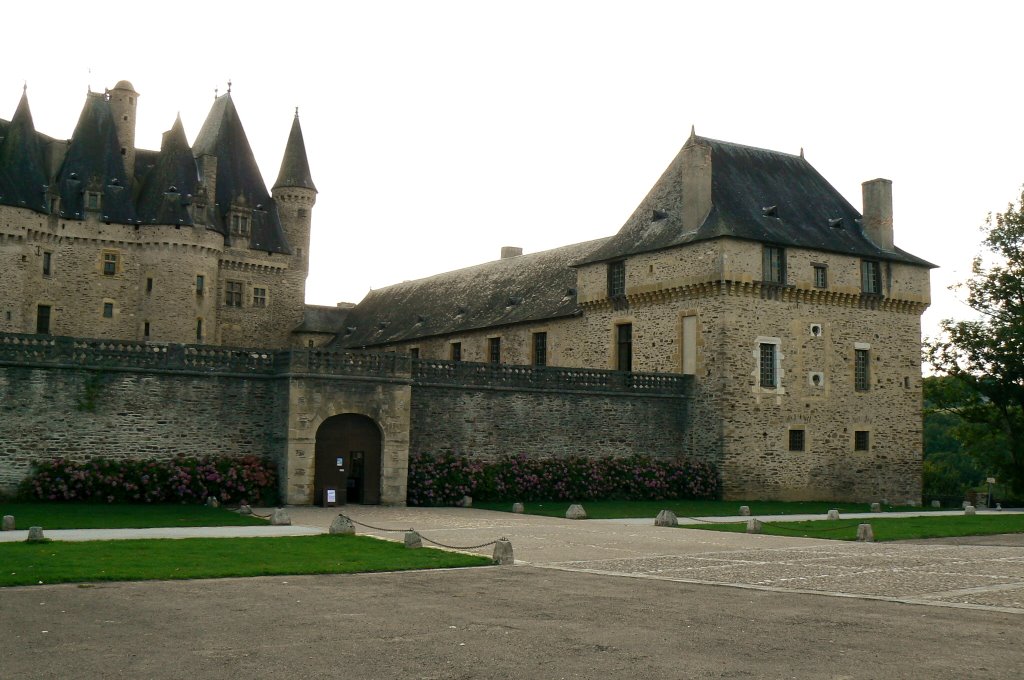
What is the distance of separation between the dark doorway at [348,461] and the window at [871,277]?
18.5m

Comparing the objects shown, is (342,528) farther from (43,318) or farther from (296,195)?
(296,195)

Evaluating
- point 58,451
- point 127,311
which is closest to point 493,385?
point 58,451

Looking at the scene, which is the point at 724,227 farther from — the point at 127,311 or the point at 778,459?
the point at 127,311

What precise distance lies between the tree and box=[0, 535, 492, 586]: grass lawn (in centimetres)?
2992

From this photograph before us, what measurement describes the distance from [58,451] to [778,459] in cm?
2176

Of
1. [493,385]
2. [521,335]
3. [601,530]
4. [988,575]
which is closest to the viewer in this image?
[988,575]

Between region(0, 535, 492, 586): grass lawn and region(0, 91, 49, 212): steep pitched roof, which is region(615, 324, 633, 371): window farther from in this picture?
region(0, 91, 49, 212): steep pitched roof

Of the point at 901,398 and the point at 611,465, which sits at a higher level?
the point at 901,398

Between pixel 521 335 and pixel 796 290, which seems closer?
pixel 796 290

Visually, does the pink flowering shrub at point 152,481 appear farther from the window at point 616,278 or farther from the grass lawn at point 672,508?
the window at point 616,278

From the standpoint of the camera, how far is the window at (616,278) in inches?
1442

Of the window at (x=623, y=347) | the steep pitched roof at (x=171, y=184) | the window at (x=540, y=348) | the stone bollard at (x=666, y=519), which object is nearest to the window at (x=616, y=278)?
the window at (x=623, y=347)

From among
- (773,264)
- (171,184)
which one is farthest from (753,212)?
(171,184)

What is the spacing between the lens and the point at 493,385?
30.8m
